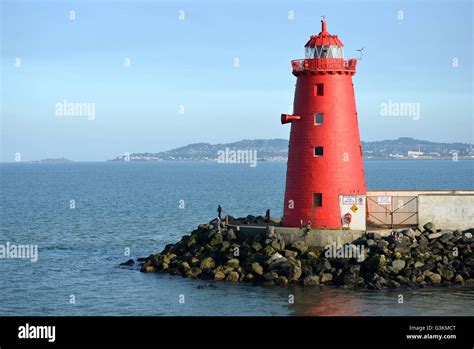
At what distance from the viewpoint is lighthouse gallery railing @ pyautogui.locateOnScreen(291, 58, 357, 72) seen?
4316cm

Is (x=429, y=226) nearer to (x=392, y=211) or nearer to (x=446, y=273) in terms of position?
(x=392, y=211)

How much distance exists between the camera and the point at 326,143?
43156mm

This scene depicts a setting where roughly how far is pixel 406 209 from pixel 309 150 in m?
5.93

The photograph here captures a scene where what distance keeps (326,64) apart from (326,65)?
6cm

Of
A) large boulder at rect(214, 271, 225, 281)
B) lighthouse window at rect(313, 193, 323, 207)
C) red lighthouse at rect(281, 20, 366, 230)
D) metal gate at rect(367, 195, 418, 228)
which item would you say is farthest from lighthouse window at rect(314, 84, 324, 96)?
large boulder at rect(214, 271, 225, 281)

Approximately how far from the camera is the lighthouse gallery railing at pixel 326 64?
142 feet

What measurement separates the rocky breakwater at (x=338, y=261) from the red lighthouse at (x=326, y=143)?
2065mm

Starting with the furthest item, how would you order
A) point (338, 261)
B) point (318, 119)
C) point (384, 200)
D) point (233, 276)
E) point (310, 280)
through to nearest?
point (384, 200) → point (318, 119) → point (233, 276) → point (338, 261) → point (310, 280)

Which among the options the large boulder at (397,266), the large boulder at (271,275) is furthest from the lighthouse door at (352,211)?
the large boulder at (271,275)

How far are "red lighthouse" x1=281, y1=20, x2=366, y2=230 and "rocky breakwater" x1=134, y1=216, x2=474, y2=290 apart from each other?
2.07 metres

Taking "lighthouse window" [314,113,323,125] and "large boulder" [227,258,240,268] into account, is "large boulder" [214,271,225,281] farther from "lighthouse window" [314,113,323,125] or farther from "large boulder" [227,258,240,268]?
"lighthouse window" [314,113,323,125]

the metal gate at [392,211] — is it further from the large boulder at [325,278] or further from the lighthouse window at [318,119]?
the large boulder at [325,278]

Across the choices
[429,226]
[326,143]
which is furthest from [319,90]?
[429,226]
